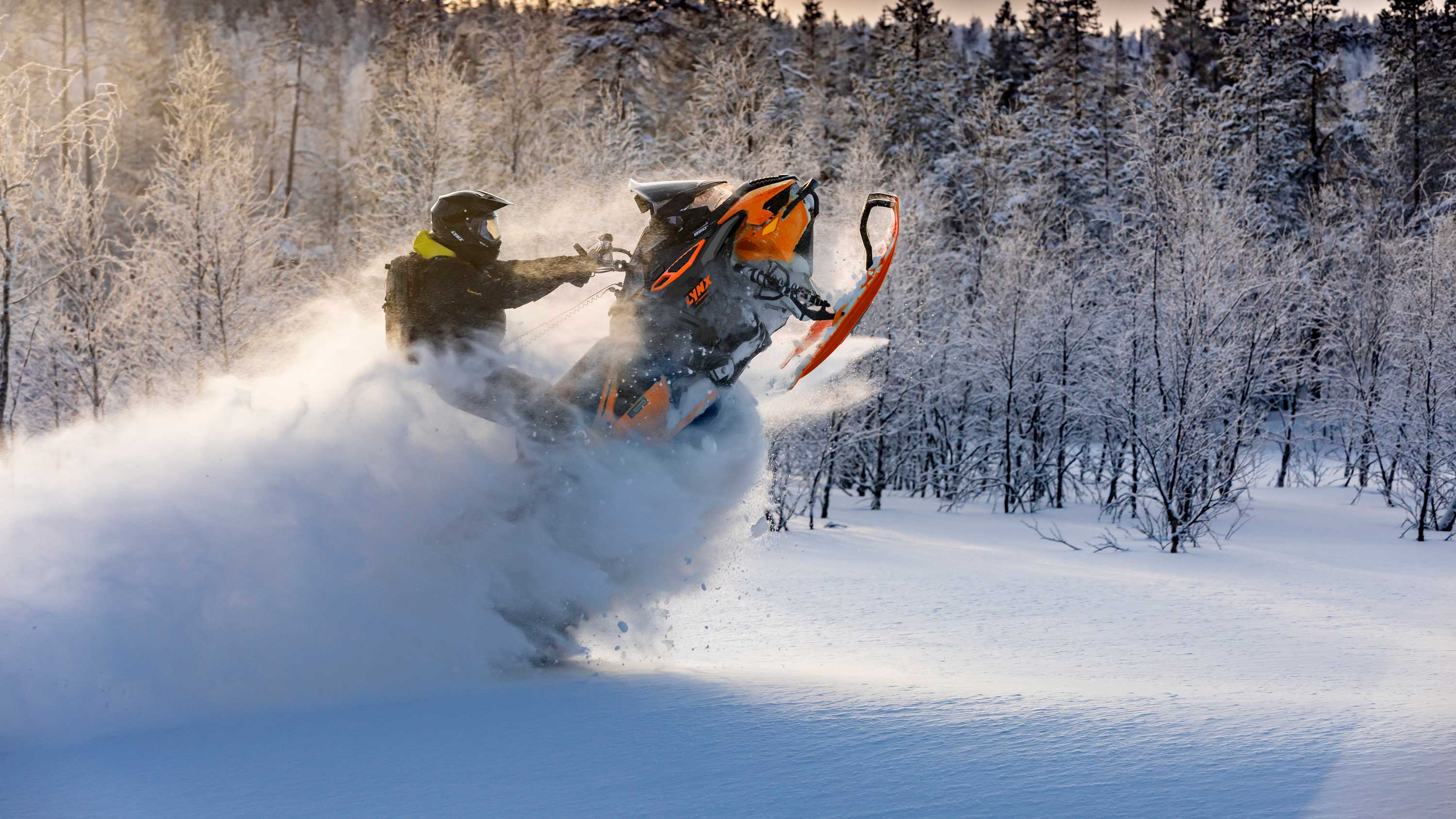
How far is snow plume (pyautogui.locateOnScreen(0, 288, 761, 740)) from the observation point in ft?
14.9

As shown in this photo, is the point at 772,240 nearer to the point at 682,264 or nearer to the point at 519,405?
the point at 682,264

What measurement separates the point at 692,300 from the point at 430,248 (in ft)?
4.64

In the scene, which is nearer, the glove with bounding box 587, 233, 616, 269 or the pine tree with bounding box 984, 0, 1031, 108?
the glove with bounding box 587, 233, 616, 269

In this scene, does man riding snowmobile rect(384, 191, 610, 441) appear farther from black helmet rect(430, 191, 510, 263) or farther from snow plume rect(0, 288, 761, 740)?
snow plume rect(0, 288, 761, 740)

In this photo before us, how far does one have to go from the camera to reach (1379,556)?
47.8ft

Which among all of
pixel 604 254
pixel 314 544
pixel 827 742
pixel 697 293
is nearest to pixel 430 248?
pixel 604 254

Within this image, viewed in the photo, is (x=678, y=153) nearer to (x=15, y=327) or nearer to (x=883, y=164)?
(x=883, y=164)

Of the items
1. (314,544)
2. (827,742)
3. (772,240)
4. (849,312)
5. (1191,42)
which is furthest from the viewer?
(1191,42)

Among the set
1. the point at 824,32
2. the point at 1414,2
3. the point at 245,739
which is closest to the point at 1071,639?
the point at 245,739

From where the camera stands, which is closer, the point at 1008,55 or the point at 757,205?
the point at 757,205

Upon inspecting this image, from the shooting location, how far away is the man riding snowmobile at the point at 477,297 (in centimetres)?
535

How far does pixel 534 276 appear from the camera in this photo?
5371 mm

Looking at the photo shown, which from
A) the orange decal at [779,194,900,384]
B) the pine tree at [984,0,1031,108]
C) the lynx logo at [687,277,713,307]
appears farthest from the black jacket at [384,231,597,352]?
the pine tree at [984,0,1031,108]

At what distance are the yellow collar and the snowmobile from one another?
0.93 m
